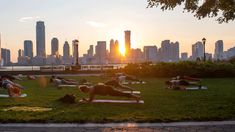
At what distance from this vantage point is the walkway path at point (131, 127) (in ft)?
40.9

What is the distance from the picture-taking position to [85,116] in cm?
1464

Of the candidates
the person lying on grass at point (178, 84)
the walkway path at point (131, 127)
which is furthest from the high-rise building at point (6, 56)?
the walkway path at point (131, 127)

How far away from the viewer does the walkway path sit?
490 inches

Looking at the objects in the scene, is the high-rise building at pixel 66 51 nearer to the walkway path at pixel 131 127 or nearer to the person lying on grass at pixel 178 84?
the person lying on grass at pixel 178 84

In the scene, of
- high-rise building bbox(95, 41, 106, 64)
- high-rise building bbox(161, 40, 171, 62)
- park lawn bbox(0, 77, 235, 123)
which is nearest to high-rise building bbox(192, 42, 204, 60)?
high-rise building bbox(161, 40, 171, 62)

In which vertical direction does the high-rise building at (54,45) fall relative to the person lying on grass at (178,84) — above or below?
above

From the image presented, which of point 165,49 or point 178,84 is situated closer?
point 178,84

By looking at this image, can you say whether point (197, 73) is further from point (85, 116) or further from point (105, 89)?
point (85, 116)

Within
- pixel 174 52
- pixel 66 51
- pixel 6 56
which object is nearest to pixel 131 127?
pixel 174 52

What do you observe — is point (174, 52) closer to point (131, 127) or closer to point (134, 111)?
point (134, 111)

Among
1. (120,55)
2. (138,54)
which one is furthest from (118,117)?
(120,55)

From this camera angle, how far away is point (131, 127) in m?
12.8

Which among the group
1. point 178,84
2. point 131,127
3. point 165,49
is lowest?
point 131,127

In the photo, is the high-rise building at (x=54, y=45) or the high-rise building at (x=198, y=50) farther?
the high-rise building at (x=54, y=45)
